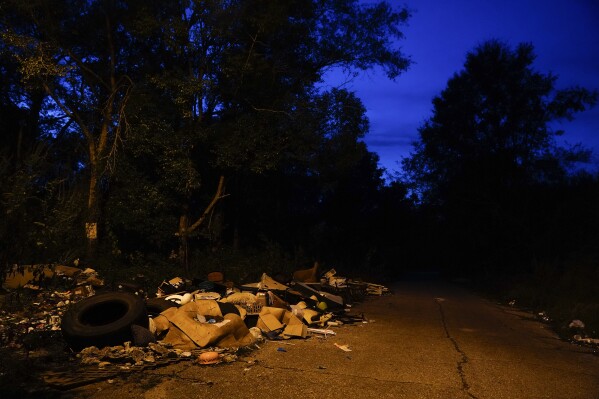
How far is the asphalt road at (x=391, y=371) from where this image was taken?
5508 mm

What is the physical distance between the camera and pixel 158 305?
359 inches

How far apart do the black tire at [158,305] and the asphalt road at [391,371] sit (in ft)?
7.51

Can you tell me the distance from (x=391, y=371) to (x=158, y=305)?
469 centimetres

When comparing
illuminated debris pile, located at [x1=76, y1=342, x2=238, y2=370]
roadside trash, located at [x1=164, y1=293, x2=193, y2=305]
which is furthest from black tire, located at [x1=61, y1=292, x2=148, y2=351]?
roadside trash, located at [x1=164, y1=293, x2=193, y2=305]

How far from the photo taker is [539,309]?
572 inches

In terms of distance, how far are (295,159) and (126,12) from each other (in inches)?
303

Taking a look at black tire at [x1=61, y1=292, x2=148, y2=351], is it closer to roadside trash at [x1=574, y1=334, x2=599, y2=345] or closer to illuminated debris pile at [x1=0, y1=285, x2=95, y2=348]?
illuminated debris pile at [x1=0, y1=285, x2=95, y2=348]

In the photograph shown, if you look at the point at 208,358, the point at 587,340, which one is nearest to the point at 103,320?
the point at 208,358

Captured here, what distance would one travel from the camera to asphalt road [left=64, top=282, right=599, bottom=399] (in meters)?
5.51

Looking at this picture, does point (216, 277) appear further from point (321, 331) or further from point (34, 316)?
point (34, 316)

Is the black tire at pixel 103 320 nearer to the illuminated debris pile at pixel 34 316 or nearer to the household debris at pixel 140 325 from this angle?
the household debris at pixel 140 325

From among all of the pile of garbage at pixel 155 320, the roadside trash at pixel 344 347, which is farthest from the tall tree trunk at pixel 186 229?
the roadside trash at pixel 344 347

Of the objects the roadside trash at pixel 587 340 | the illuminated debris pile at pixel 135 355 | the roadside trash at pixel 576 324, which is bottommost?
the roadside trash at pixel 587 340

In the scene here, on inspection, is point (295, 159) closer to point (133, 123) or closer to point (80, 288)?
point (133, 123)
